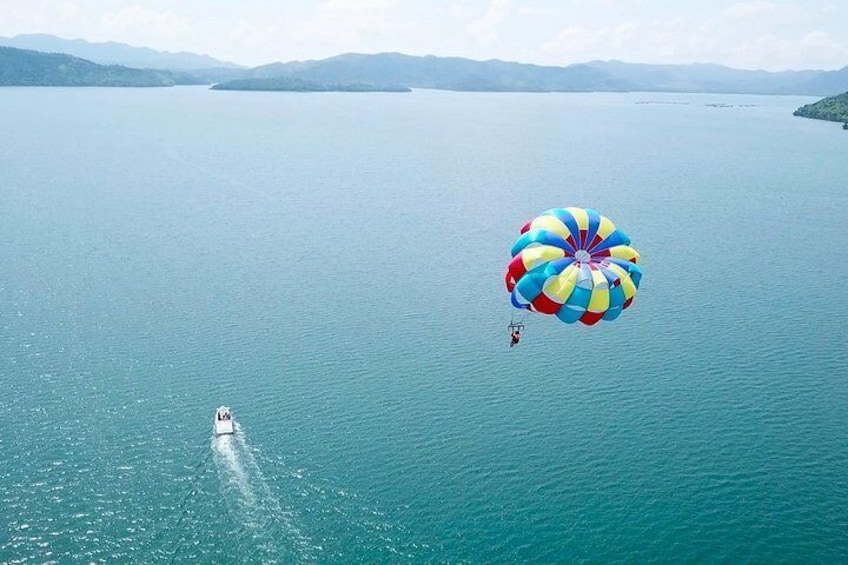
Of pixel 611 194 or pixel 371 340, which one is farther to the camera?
pixel 611 194

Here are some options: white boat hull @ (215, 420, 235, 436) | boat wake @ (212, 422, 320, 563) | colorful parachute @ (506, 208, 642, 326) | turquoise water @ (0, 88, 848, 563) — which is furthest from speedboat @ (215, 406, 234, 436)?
colorful parachute @ (506, 208, 642, 326)

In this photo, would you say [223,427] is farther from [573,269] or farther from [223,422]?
[573,269]

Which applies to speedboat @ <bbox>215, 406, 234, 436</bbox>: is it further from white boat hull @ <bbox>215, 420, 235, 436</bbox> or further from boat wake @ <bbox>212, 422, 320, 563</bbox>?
boat wake @ <bbox>212, 422, 320, 563</bbox>

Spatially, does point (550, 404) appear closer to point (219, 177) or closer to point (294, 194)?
point (294, 194)

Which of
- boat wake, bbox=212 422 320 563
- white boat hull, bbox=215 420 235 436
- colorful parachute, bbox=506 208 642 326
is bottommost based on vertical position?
boat wake, bbox=212 422 320 563

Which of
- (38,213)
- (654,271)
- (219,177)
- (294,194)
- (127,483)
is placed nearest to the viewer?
(127,483)

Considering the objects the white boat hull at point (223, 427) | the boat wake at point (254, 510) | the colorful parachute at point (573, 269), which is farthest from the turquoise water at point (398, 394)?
the colorful parachute at point (573, 269)

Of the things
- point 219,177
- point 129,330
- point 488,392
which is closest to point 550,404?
point 488,392

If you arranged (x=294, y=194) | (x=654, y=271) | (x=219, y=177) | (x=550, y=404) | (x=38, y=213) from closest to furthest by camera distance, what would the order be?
(x=550, y=404) → (x=654, y=271) → (x=38, y=213) → (x=294, y=194) → (x=219, y=177)
